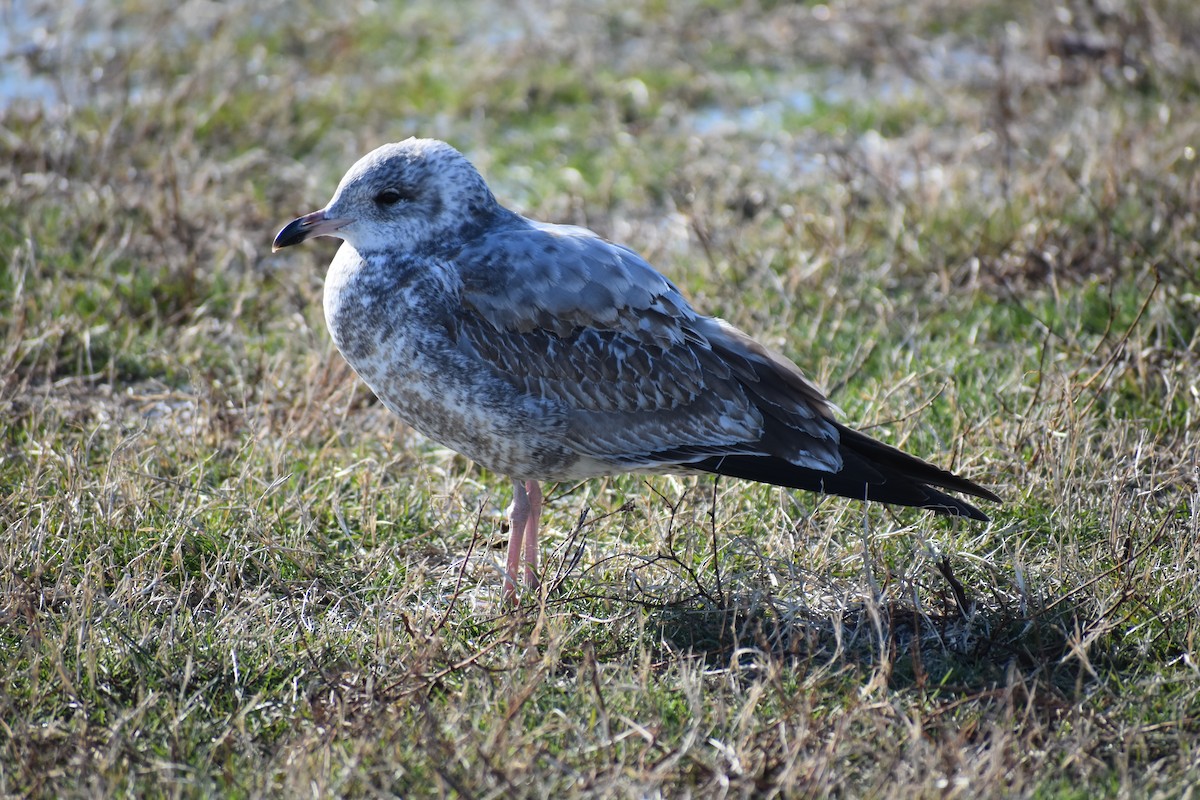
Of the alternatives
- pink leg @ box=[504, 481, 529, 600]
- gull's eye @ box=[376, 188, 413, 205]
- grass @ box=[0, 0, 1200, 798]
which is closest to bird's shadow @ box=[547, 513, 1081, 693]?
grass @ box=[0, 0, 1200, 798]

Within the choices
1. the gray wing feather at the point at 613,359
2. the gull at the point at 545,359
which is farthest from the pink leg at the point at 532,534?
the gray wing feather at the point at 613,359

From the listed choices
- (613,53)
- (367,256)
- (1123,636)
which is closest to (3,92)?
(613,53)

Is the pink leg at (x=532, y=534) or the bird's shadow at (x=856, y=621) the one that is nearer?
the bird's shadow at (x=856, y=621)

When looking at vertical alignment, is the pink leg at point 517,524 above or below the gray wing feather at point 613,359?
below

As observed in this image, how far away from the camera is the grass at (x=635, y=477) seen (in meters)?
3.57

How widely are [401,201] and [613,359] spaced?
879mm

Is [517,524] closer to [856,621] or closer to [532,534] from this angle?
[532,534]

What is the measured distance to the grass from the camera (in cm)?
357

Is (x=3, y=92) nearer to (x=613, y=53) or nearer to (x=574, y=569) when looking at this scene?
(x=613, y=53)

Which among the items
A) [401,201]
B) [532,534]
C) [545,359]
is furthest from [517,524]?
[401,201]

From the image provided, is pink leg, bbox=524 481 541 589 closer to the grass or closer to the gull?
the gull

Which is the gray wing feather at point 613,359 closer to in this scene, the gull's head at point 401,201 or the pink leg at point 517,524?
the gull's head at point 401,201

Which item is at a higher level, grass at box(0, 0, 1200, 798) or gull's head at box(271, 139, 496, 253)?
gull's head at box(271, 139, 496, 253)

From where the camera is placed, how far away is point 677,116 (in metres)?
8.45
